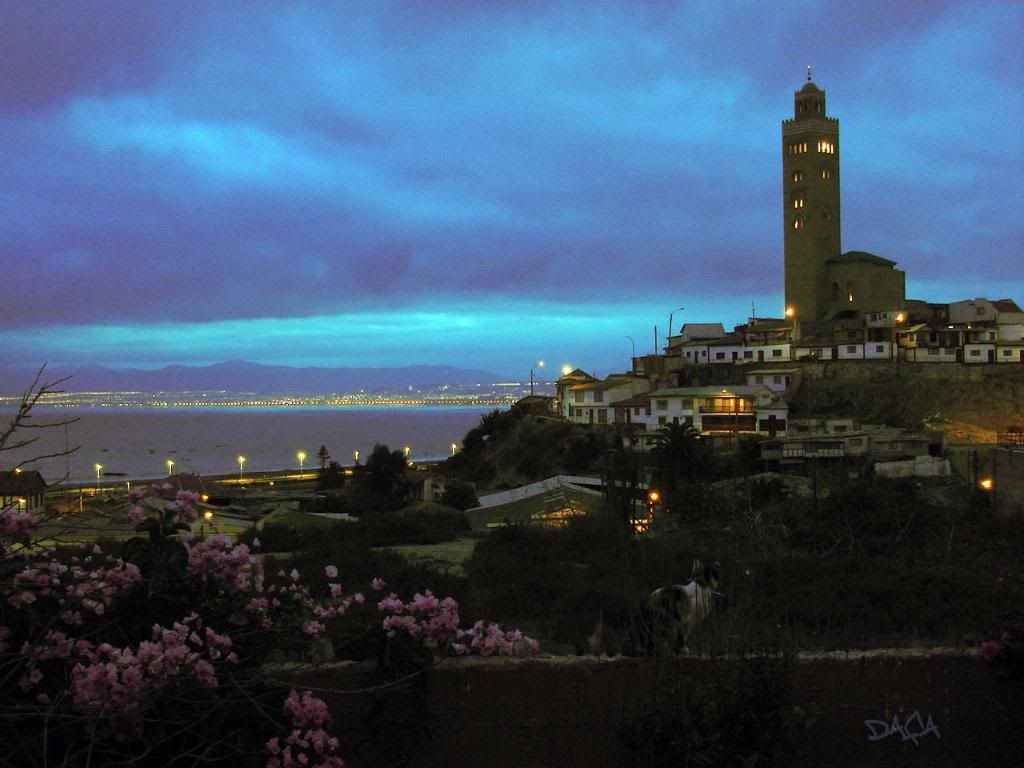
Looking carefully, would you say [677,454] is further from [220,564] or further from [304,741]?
[304,741]

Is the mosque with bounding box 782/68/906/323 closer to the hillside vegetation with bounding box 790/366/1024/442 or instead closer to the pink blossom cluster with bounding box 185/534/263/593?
the hillside vegetation with bounding box 790/366/1024/442

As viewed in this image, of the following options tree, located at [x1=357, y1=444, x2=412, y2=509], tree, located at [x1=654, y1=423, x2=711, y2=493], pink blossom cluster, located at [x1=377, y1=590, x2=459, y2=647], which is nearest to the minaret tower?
tree, located at [x1=654, y1=423, x2=711, y2=493]

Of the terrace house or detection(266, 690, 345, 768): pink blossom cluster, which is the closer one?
detection(266, 690, 345, 768): pink blossom cluster

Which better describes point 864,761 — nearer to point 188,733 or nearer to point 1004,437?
point 188,733

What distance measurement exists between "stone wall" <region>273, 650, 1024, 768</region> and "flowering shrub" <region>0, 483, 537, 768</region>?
0.43 m

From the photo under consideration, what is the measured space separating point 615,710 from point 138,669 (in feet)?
8.50

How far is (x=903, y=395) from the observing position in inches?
1781

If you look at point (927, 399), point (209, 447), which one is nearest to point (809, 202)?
point (927, 399)

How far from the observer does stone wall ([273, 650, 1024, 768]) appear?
15.1 ft

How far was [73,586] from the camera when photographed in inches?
151

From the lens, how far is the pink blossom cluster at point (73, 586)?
3699 mm

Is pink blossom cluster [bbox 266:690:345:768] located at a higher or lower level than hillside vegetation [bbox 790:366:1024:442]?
lower

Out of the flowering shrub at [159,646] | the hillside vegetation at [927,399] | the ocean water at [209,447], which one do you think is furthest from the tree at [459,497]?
the flowering shrub at [159,646]

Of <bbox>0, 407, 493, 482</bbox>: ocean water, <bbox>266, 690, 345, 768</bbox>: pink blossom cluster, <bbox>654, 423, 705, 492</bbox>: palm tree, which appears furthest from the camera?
<bbox>0, 407, 493, 482</bbox>: ocean water
